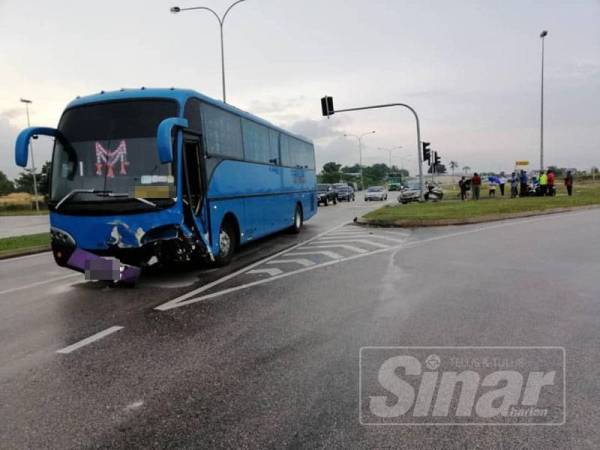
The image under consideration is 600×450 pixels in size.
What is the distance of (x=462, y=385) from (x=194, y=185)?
6.22 metres

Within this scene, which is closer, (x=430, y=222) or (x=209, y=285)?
(x=209, y=285)

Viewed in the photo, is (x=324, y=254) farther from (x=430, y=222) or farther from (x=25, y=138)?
(x=430, y=222)

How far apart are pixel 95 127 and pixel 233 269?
3.69m

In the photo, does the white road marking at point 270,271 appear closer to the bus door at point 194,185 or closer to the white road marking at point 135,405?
the bus door at point 194,185

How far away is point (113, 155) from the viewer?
7.78 m

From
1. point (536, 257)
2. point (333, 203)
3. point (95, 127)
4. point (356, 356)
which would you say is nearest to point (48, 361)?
point (356, 356)

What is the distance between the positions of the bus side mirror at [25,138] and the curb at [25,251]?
6783 millimetres

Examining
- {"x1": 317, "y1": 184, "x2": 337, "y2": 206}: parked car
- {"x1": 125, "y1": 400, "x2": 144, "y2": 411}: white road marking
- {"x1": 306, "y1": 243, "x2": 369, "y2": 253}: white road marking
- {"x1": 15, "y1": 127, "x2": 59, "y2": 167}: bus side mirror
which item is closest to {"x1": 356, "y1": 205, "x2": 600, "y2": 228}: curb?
{"x1": 306, "y1": 243, "x2": 369, "y2": 253}: white road marking

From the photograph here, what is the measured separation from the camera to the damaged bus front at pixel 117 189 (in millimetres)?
7566

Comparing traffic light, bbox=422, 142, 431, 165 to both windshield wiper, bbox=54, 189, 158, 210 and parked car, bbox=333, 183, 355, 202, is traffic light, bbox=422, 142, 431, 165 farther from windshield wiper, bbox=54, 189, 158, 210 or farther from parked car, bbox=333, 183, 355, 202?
windshield wiper, bbox=54, 189, 158, 210

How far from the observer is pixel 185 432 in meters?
3.25

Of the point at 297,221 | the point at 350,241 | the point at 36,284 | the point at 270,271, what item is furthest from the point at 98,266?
the point at 297,221

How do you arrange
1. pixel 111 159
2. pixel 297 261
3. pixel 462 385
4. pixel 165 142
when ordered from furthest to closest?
pixel 297 261 < pixel 111 159 < pixel 165 142 < pixel 462 385

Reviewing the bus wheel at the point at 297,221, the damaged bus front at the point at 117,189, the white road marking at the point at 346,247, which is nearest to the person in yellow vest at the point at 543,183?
the bus wheel at the point at 297,221
